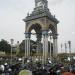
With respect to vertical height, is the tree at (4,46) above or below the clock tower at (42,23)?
below

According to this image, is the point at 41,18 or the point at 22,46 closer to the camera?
the point at 41,18

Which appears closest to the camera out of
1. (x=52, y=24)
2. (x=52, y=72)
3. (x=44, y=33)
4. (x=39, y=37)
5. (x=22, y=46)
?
(x=52, y=72)

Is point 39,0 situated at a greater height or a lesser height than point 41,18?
greater

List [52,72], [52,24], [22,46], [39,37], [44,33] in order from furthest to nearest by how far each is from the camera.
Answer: [22,46], [39,37], [52,24], [44,33], [52,72]

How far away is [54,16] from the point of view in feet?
136

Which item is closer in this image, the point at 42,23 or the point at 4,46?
the point at 42,23

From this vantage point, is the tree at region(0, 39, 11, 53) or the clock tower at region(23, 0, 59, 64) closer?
the clock tower at region(23, 0, 59, 64)

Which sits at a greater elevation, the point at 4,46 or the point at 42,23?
the point at 42,23

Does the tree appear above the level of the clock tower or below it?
below

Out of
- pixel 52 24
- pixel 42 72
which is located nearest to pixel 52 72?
pixel 42 72

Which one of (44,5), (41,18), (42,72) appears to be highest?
(44,5)

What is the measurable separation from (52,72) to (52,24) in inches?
1085

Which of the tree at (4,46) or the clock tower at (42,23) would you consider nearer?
the clock tower at (42,23)

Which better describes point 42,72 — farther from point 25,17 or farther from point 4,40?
point 4,40
